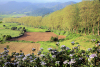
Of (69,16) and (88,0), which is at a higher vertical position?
(88,0)

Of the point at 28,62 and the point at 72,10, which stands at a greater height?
the point at 72,10

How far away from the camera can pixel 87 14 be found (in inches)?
981

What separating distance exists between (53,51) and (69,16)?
92.4 feet

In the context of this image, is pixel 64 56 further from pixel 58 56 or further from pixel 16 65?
pixel 16 65

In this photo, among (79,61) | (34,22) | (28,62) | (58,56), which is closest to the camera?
(28,62)

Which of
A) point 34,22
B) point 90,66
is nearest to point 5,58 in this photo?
point 90,66

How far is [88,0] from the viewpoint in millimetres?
25125

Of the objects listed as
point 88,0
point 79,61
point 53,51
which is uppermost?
point 88,0

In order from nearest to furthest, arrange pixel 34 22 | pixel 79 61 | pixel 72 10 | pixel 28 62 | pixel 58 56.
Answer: pixel 28 62 < pixel 79 61 < pixel 58 56 < pixel 72 10 < pixel 34 22

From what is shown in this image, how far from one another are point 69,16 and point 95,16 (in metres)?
10.1

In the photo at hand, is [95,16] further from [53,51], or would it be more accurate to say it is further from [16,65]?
[16,65]

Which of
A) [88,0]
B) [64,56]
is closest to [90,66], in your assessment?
[64,56]

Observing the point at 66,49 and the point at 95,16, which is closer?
the point at 66,49

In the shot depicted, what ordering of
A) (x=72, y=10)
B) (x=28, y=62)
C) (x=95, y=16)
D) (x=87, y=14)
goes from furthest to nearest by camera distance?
(x=72, y=10) < (x=87, y=14) < (x=95, y=16) < (x=28, y=62)
